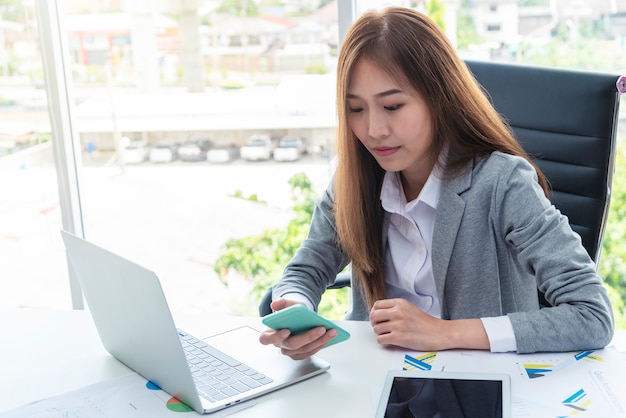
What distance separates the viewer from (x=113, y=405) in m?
1.14

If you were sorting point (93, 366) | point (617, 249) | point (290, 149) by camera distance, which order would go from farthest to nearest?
1. point (617, 249)
2. point (290, 149)
3. point (93, 366)

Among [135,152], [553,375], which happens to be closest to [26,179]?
[135,152]

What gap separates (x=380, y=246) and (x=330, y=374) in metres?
0.46

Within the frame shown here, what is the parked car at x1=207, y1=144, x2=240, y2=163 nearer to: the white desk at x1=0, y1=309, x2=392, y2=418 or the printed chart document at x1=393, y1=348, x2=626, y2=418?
the white desk at x1=0, y1=309, x2=392, y2=418

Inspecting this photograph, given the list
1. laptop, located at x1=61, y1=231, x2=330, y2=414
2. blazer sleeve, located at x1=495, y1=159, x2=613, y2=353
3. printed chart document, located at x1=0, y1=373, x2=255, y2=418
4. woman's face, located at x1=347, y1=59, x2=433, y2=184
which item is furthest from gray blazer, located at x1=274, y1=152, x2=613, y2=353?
printed chart document, located at x1=0, y1=373, x2=255, y2=418

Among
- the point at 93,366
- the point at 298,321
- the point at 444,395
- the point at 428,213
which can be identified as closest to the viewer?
the point at 444,395

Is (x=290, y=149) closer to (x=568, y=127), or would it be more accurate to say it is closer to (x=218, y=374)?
(x=568, y=127)

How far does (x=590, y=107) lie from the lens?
60.9 inches

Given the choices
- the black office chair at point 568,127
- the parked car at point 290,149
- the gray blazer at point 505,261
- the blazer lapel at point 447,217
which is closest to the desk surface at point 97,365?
the gray blazer at point 505,261

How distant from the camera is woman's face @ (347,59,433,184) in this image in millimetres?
1432

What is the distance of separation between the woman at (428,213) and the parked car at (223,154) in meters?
0.92

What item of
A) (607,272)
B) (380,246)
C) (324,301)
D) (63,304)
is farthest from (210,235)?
(607,272)

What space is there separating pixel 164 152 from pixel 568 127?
1421 millimetres

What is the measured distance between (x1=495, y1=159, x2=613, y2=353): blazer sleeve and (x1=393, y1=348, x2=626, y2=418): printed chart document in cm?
3
